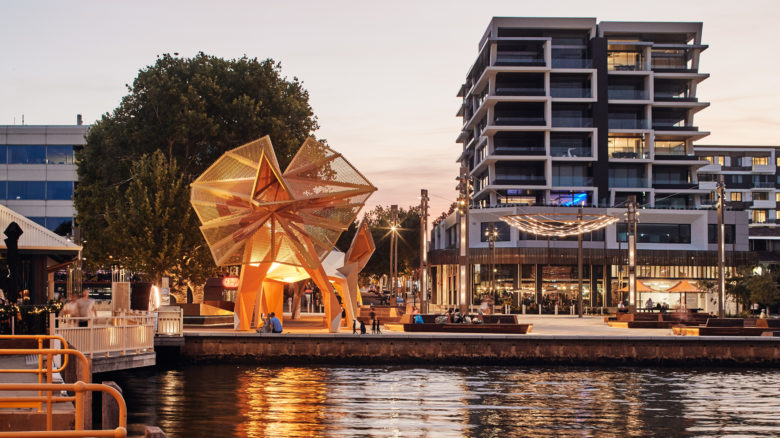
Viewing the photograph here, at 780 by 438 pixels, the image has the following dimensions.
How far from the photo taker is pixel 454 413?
24.2 meters

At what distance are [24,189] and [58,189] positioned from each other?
9.48ft

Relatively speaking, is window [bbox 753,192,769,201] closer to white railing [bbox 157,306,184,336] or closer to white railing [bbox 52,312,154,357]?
white railing [bbox 157,306,184,336]

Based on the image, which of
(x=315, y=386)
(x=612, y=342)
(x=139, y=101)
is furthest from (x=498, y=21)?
(x=315, y=386)

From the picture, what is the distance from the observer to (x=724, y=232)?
8825 centimetres

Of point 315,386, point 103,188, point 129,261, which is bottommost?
point 315,386

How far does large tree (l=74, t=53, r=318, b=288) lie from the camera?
180 ft

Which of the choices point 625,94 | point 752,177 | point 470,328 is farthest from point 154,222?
point 752,177

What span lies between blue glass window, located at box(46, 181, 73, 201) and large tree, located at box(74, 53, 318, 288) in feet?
68.5

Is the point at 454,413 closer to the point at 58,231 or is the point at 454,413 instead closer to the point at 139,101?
the point at 139,101

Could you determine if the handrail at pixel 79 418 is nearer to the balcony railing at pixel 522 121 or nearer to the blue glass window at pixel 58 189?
the blue glass window at pixel 58 189

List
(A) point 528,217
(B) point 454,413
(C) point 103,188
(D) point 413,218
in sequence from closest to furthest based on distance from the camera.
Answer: (B) point 454,413 < (A) point 528,217 < (C) point 103,188 < (D) point 413,218

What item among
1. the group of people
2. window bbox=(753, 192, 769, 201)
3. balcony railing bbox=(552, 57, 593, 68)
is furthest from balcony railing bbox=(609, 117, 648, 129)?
the group of people

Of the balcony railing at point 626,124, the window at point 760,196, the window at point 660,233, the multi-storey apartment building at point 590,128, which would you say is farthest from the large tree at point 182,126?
the window at point 760,196

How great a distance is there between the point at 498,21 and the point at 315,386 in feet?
224
